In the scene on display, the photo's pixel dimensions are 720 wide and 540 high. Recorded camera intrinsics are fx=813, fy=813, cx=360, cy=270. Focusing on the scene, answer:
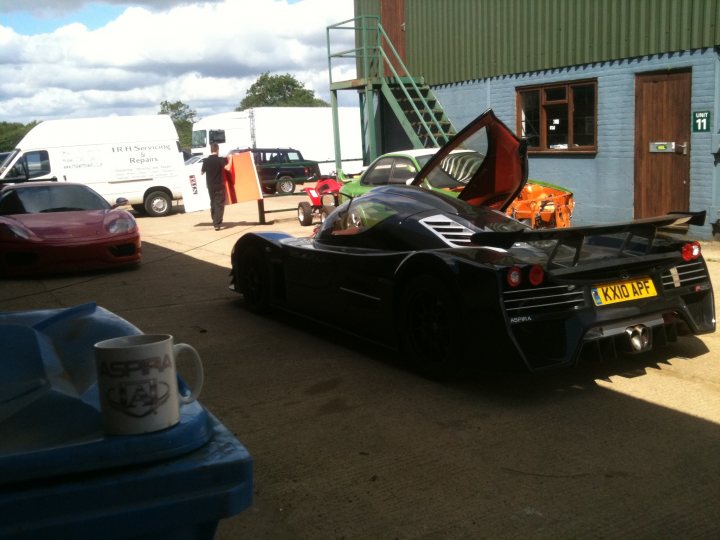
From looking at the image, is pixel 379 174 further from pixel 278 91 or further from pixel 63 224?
pixel 278 91

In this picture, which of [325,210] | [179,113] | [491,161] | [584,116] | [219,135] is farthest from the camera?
[179,113]

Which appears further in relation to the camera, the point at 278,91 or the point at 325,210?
the point at 278,91

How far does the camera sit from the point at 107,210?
38.6ft

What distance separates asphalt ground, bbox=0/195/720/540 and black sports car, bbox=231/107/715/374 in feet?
0.95

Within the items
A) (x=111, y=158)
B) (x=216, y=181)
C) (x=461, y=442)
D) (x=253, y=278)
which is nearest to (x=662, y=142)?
(x=253, y=278)

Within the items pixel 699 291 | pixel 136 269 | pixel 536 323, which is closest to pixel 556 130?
pixel 136 269

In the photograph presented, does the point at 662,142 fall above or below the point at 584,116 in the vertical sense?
below

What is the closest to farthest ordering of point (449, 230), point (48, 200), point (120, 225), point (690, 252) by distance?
point (690, 252) → point (449, 230) → point (120, 225) → point (48, 200)

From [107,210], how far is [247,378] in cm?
694

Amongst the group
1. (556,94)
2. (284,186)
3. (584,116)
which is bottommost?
(284,186)

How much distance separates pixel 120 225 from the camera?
11.3 m

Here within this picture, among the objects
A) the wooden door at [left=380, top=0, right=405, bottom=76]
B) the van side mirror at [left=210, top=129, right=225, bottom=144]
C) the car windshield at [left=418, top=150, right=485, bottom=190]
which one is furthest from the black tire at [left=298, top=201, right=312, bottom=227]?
the van side mirror at [left=210, top=129, right=225, bottom=144]

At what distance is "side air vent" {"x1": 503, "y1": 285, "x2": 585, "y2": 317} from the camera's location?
4719 mm

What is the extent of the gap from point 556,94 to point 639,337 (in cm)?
1104
